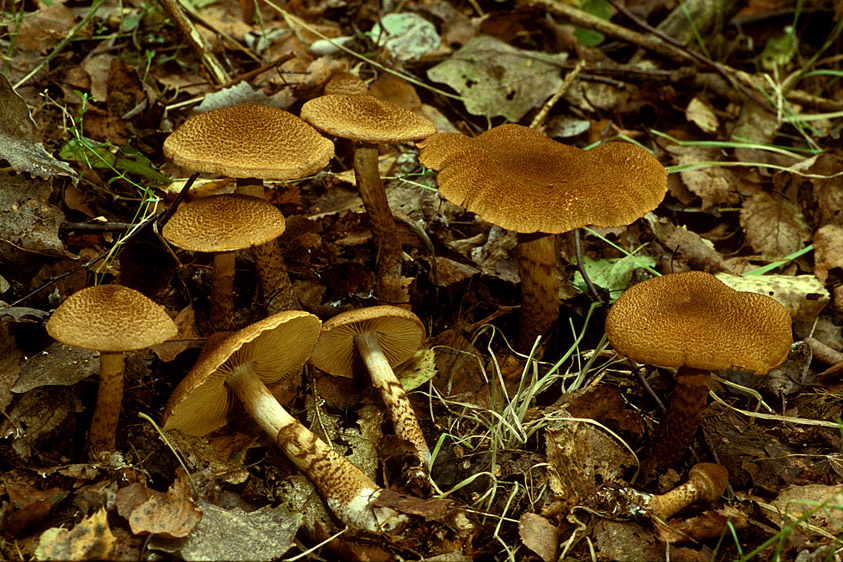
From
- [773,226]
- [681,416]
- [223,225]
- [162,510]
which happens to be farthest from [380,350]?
[773,226]

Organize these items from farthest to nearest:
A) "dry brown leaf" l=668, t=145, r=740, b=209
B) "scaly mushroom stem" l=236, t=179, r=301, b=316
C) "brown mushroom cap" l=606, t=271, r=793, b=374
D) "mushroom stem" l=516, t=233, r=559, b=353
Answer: "dry brown leaf" l=668, t=145, r=740, b=209
"mushroom stem" l=516, t=233, r=559, b=353
"scaly mushroom stem" l=236, t=179, r=301, b=316
"brown mushroom cap" l=606, t=271, r=793, b=374

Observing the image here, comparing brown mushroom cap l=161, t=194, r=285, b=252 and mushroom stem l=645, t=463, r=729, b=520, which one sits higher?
brown mushroom cap l=161, t=194, r=285, b=252

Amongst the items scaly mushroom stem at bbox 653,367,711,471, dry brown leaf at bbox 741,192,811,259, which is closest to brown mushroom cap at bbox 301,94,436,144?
scaly mushroom stem at bbox 653,367,711,471

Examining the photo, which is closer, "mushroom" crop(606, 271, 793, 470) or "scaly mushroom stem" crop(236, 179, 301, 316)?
"mushroom" crop(606, 271, 793, 470)

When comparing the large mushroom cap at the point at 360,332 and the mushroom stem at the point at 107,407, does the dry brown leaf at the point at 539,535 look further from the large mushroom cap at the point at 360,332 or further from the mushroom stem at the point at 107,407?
the mushroom stem at the point at 107,407

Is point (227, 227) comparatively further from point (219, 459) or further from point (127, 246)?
point (219, 459)

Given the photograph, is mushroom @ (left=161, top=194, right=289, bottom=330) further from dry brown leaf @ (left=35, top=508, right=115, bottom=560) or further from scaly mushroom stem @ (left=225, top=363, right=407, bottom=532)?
dry brown leaf @ (left=35, top=508, right=115, bottom=560)

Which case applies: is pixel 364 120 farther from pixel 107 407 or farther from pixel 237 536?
pixel 237 536

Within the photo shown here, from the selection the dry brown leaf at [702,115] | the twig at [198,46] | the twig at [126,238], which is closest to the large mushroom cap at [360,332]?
the twig at [126,238]
